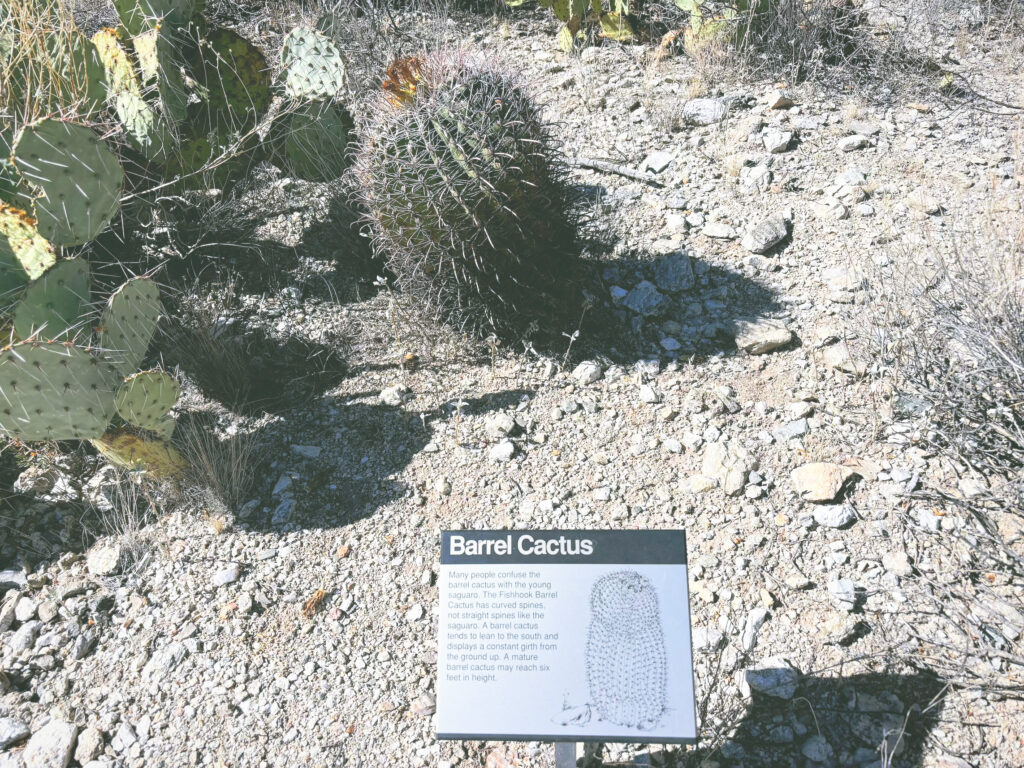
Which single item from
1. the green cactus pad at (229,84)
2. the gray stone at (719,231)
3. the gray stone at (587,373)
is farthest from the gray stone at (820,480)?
the green cactus pad at (229,84)

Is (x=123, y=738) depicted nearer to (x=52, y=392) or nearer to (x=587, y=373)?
(x=52, y=392)

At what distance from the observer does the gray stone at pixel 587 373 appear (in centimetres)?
348

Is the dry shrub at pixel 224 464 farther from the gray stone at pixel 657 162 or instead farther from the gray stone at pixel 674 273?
the gray stone at pixel 657 162

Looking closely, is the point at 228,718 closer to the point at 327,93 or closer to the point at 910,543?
the point at 910,543

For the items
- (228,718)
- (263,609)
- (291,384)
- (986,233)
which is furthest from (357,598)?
(986,233)

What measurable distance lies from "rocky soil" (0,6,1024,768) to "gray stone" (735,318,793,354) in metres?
0.01

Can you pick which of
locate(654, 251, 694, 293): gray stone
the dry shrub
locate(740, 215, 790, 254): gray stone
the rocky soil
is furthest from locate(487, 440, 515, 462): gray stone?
locate(740, 215, 790, 254): gray stone

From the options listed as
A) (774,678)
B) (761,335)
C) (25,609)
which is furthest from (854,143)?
(25,609)

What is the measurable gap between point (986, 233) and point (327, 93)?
124 inches

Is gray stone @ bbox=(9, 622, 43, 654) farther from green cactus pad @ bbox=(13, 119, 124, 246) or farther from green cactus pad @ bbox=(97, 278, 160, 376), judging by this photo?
green cactus pad @ bbox=(13, 119, 124, 246)

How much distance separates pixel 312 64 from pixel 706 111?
90.3 inches

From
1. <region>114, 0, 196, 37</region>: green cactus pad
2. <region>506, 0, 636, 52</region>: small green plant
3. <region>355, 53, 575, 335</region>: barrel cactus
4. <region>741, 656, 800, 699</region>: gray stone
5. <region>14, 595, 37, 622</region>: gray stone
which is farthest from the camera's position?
<region>506, 0, 636, 52</region>: small green plant

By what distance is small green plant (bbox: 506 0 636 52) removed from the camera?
5543 millimetres

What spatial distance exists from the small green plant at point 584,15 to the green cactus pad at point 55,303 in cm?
380
